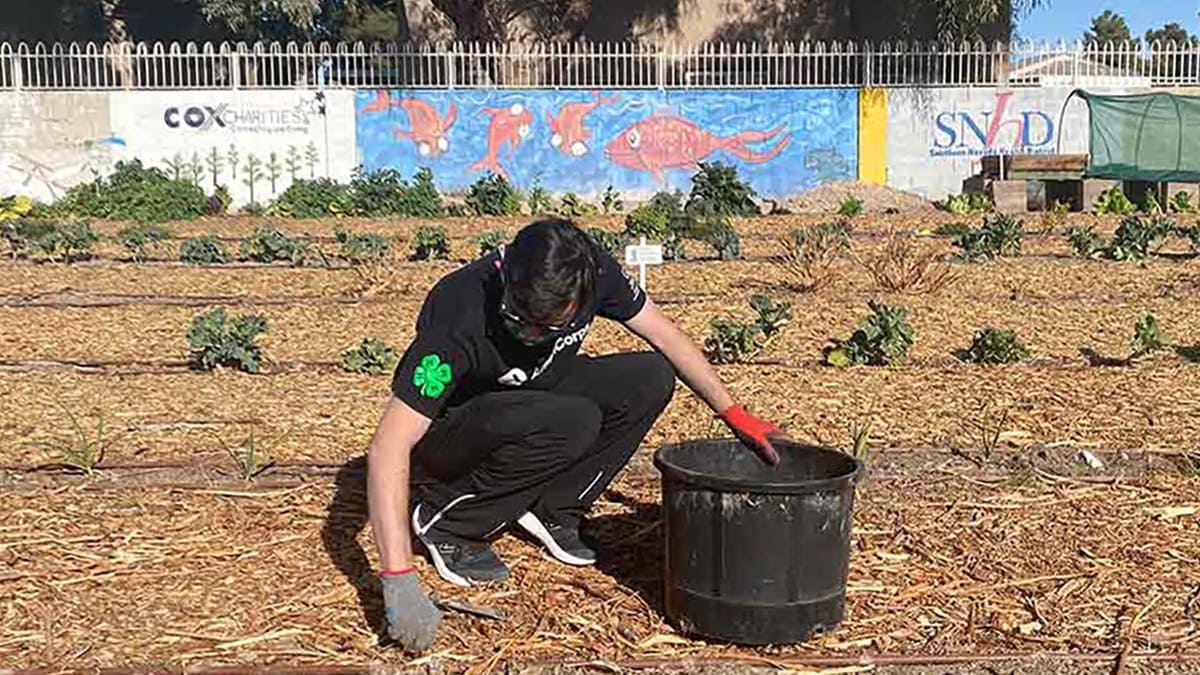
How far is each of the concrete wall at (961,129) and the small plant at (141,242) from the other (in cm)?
1249

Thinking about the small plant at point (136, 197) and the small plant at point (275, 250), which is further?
the small plant at point (136, 197)

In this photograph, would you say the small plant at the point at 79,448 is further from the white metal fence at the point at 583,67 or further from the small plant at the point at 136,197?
the white metal fence at the point at 583,67

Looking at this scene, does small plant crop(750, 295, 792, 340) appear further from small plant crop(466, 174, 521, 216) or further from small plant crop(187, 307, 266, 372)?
small plant crop(466, 174, 521, 216)

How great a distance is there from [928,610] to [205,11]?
30960 millimetres

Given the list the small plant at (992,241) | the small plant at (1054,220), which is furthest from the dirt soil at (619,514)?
the small plant at (1054,220)

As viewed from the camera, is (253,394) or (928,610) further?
(253,394)

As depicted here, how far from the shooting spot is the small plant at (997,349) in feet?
24.2

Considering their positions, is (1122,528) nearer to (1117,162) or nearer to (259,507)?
(259,507)

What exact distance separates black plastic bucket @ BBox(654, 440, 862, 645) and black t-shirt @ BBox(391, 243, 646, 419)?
0.49 meters

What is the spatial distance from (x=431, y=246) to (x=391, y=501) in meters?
9.47

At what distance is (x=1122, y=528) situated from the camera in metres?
4.67

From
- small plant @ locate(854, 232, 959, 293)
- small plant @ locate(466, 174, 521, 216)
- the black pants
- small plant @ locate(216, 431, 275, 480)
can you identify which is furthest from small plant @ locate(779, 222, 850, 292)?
small plant @ locate(466, 174, 521, 216)

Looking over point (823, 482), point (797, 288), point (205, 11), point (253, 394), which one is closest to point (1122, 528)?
point (823, 482)

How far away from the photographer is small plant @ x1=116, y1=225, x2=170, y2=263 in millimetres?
13141
